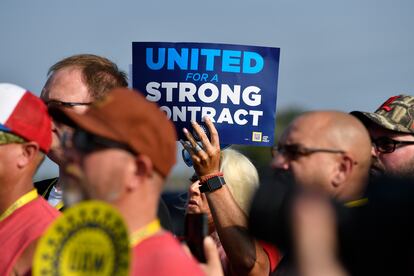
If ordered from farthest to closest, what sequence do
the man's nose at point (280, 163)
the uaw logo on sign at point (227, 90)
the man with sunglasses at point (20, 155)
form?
the uaw logo on sign at point (227, 90)
the man with sunglasses at point (20, 155)
the man's nose at point (280, 163)

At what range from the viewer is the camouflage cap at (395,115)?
528 centimetres

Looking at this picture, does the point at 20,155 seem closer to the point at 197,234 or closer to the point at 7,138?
the point at 7,138

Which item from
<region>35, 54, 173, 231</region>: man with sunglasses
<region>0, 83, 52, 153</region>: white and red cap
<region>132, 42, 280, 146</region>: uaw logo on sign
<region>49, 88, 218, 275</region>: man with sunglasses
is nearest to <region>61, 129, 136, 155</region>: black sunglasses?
<region>49, 88, 218, 275</region>: man with sunglasses

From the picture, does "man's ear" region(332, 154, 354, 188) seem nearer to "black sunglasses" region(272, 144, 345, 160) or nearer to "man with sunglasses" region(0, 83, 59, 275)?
"black sunglasses" region(272, 144, 345, 160)

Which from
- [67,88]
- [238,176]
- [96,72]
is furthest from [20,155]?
[238,176]

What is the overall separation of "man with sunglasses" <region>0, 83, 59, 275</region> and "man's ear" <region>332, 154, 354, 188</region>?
1.27 m

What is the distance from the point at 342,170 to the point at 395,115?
2.13 m

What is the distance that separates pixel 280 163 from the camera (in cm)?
349

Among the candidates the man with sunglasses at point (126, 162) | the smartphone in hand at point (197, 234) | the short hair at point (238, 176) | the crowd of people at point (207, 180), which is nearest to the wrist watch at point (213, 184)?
the crowd of people at point (207, 180)

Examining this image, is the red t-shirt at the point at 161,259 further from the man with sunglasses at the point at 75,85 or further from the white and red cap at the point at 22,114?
the man with sunglasses at the point at 75,85

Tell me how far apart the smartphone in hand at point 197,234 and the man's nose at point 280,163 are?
515 mm

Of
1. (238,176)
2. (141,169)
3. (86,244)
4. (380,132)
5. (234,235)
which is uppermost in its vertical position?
(141,169)

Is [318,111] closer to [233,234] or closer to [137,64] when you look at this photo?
[233,234]

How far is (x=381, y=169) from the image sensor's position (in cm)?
436
